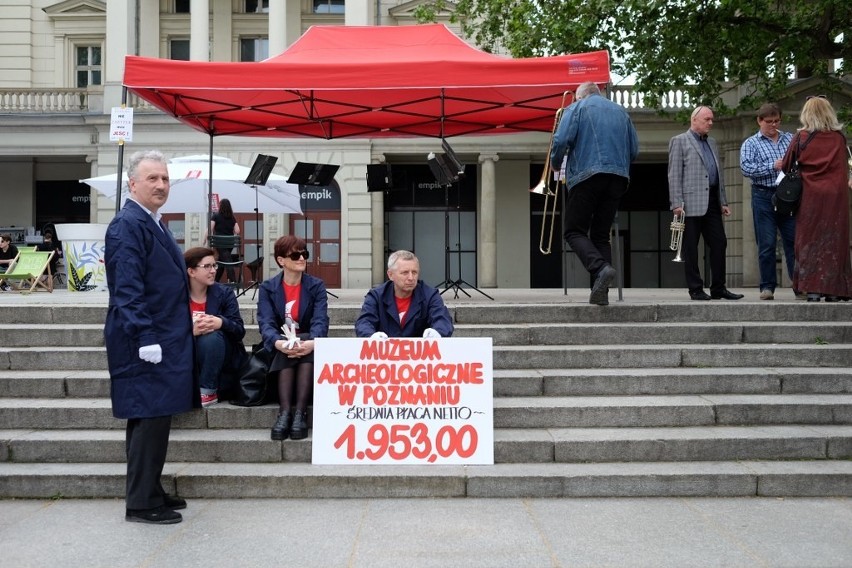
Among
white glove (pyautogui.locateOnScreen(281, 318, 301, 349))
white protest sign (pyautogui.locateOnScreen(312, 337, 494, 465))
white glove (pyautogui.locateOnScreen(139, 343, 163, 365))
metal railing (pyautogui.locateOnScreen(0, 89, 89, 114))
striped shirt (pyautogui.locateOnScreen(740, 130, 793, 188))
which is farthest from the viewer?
metal railing (pyautogui.locateOnScreen(0, 89, 89, 114))

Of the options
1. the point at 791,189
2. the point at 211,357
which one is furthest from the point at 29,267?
the point at 791,189

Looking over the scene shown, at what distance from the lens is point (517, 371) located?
272 inches

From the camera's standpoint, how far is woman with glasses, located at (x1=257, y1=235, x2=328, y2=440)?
19.4ft

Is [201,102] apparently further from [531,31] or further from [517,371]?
[531,31]

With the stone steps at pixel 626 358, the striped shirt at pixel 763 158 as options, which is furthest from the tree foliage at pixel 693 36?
the stone steps at pixel 626 358

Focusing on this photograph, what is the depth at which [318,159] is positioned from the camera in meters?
25.2

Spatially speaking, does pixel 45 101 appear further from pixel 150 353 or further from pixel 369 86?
pixel 150 353

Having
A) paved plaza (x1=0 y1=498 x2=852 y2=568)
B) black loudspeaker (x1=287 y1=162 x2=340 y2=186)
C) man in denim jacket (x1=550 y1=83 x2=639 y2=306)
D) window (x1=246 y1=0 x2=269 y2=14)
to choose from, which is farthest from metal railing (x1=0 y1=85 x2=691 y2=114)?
paved plaza (x1=0 y1=498 x2=852 y2=568)

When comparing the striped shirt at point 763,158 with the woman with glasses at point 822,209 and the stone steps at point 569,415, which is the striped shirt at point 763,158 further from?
the stone steps at point 569,415

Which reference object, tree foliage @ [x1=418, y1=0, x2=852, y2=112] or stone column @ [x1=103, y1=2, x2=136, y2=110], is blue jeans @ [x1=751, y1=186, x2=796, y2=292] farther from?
stone column @ [x1=103, y1=2, x2=136, y2=110]

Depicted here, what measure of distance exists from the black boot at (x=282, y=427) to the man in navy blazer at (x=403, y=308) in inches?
31.9

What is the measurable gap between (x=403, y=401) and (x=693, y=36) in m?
13.5

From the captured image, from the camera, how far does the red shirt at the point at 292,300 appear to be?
6.36 metres

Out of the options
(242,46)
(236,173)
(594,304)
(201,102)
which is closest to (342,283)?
(242,46)
